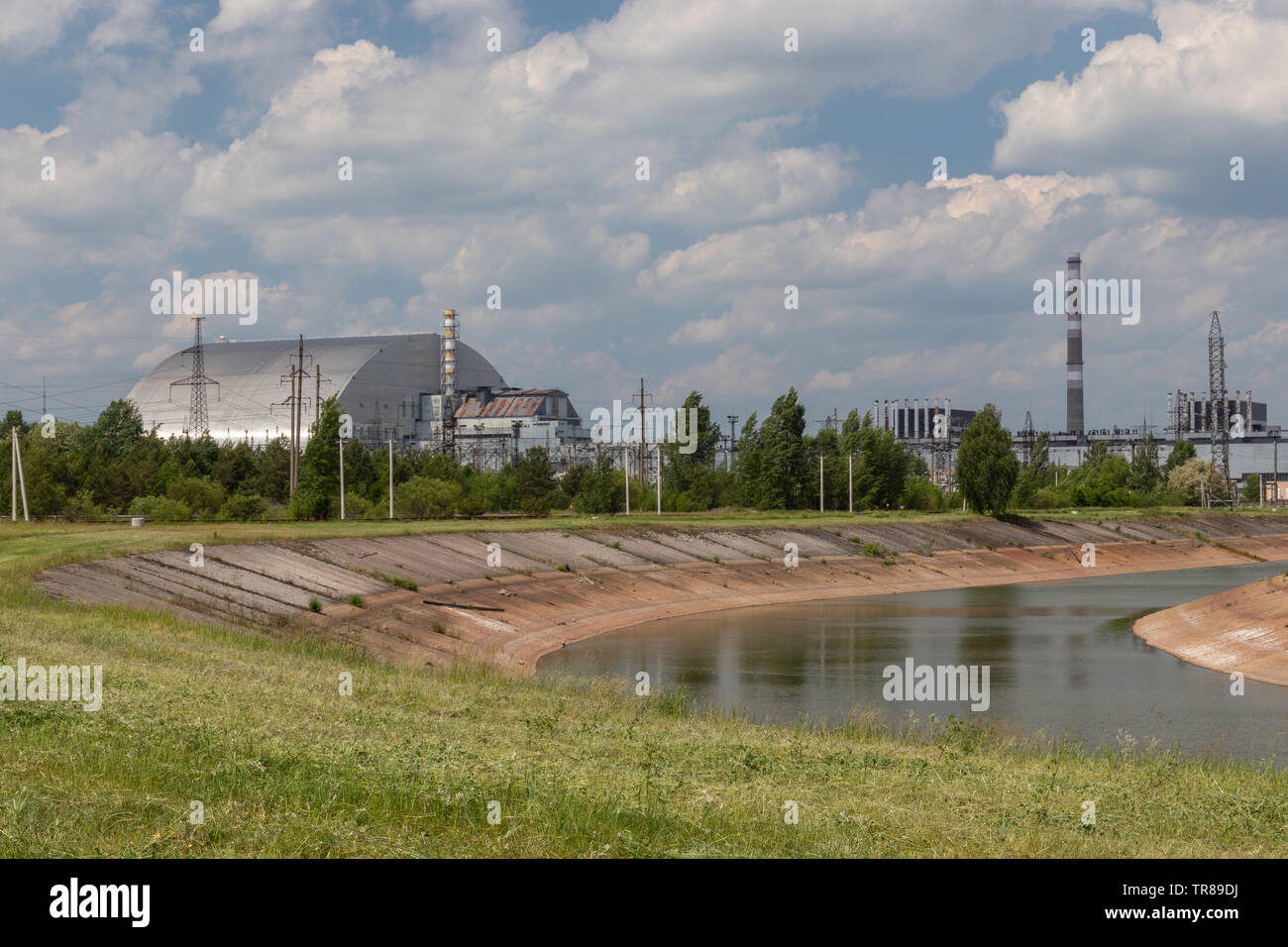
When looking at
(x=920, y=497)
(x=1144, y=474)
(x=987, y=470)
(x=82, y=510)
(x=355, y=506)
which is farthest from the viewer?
(x=1144, y=474)

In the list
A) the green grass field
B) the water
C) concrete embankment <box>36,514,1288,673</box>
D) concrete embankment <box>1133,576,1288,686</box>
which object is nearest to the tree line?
concrete embankment <box>36,514,1288,673</box>

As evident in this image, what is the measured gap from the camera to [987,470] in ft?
340

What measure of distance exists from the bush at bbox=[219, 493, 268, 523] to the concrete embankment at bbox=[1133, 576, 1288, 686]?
52902mm

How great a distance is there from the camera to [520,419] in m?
158

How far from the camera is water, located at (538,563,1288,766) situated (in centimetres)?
2839

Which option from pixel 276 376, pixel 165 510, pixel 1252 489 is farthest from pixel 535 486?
pixel 1252 489

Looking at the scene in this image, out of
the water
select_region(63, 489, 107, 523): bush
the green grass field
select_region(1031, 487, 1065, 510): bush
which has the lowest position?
the water

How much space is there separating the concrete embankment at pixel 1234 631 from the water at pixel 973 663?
0.99 metres

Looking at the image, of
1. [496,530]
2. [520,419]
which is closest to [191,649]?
[496,530]

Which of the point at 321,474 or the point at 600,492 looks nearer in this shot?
the point at 321,474

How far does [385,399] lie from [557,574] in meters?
105

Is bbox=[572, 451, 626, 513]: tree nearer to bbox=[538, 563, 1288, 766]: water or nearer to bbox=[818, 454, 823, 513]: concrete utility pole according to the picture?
bbox=[818, 454, 823, 513]: concrete utility pole

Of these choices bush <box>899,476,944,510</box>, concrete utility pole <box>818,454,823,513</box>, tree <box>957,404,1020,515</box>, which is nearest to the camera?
tree <box>957,404,1020,515</box>

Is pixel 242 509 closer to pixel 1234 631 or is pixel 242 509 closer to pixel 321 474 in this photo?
pixel 321 474
